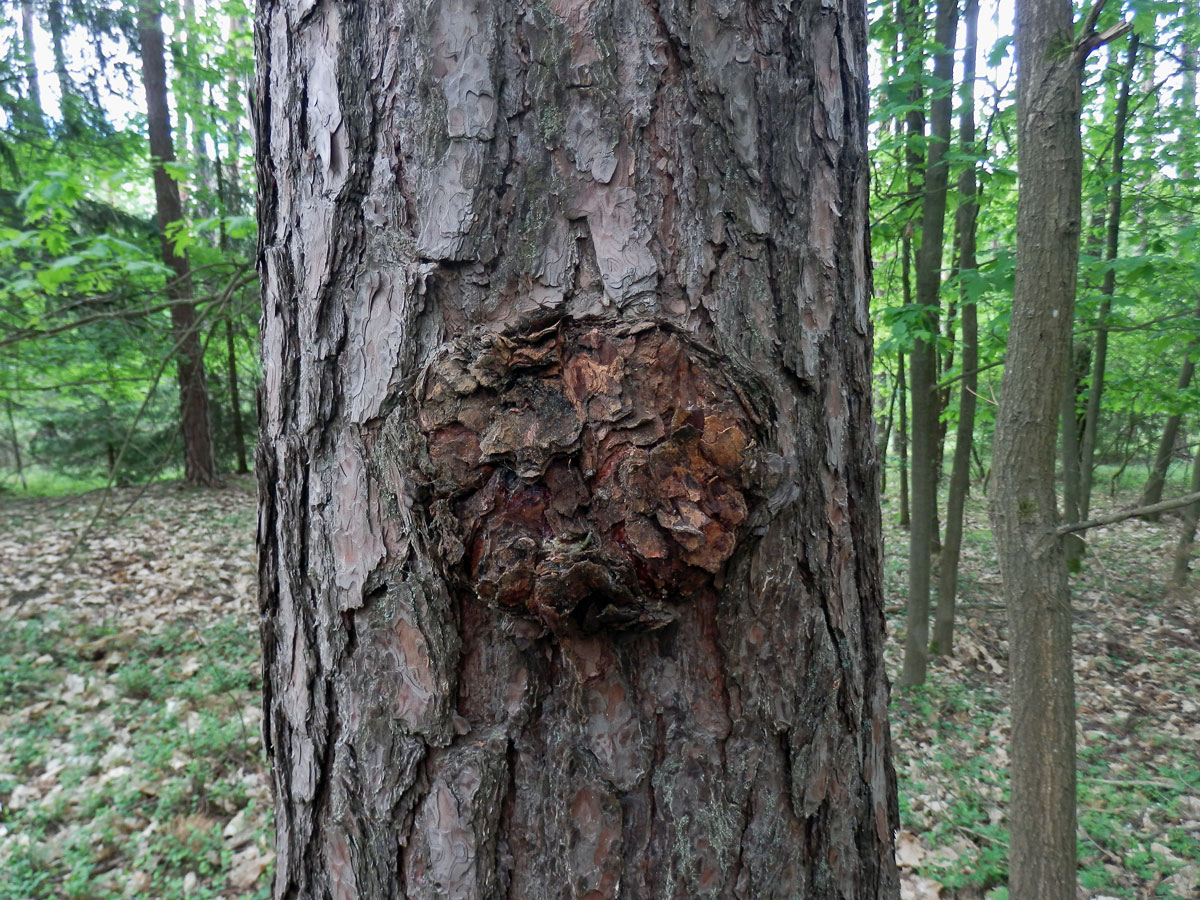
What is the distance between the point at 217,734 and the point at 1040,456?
488 cm

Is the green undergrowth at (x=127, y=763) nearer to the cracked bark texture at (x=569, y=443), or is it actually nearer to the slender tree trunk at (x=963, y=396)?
the cracked bark texture at (x=569, y=443)

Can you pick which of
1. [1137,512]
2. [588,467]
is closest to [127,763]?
[588,467]

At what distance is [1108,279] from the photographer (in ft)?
20.8

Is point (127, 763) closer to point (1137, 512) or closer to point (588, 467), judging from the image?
point (588, 467)

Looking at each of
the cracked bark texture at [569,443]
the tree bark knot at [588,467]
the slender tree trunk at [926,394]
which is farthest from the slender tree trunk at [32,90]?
the tree bark knot at [588,467]

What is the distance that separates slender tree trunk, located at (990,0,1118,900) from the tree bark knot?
2790 millimetres

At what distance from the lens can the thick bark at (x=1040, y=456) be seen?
9.47ft

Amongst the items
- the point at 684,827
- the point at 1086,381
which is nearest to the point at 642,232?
the point at 684,827

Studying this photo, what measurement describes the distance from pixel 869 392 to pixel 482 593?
0.61m

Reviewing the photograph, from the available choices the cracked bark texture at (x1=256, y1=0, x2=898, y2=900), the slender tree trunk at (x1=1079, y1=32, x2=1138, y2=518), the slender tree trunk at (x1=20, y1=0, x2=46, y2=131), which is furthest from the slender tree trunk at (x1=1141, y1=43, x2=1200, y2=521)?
the slender tree trunk at (x1=20, y1=0, x2=46, y2=131)

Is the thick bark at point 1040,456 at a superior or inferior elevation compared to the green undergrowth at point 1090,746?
superior

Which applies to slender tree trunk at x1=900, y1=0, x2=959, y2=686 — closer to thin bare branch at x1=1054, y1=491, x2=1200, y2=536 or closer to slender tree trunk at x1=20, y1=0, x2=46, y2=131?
thin bare branch at x1=1054, y1=491, x2=1200, y2=536

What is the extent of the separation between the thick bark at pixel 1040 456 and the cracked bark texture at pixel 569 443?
102 inches

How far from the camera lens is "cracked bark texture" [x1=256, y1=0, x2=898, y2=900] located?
2.47 feet
